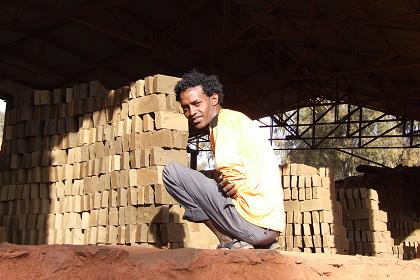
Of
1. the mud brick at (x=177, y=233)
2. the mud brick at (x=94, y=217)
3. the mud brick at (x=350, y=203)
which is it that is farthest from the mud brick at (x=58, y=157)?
the mud brick at (x=350, y=203)

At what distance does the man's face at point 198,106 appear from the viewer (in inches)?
130

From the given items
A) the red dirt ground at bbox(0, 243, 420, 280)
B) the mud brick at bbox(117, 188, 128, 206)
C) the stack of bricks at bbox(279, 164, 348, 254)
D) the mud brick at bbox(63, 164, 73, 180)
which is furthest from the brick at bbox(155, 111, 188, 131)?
the stack of bricks at bbox(279, 164, 348, 254)

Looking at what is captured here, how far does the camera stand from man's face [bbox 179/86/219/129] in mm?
3301

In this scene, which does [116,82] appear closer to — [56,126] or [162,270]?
[56,126]

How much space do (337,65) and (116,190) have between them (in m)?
8.94

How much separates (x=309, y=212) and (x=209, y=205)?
18.5 ft

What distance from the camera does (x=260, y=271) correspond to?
102 inches

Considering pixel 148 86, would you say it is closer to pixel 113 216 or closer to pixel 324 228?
pixel 113 216

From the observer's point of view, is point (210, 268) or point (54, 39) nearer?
point (210, 268)

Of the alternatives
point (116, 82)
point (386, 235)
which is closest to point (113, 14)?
point (116, 82)

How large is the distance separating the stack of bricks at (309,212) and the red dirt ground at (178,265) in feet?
17.2

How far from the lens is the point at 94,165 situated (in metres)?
6.53

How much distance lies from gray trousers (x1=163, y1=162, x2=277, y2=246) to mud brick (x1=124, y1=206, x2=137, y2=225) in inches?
97.8

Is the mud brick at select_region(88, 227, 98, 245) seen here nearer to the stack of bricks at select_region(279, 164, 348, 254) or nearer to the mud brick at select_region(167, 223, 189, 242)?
the mud brick at select_region(167, 223, 189, 242)
